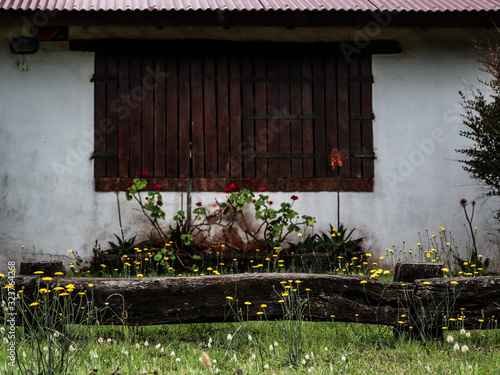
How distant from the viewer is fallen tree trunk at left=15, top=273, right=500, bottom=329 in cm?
356

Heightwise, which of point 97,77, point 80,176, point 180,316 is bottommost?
point 180,316

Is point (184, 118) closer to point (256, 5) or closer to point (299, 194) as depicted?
point (256, 5)

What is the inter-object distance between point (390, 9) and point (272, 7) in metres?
1.45

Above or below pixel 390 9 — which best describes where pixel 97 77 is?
below

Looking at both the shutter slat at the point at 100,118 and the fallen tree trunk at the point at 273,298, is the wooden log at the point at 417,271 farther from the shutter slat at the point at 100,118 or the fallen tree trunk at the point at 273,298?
the shutter slat at the point at 100,118

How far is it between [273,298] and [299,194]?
3727 millimetres

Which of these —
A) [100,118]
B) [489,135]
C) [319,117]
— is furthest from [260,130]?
[489,135]

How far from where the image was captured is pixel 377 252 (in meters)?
7.21

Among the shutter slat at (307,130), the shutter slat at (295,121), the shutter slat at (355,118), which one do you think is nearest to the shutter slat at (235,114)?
the shutter slat at (295,121)

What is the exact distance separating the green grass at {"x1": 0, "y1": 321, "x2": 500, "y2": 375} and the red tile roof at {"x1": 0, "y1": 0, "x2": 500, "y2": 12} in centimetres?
420

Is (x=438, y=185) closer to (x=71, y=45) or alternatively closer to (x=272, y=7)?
(x=272, y=7)

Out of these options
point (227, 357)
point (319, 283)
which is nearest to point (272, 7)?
point (319, 283)

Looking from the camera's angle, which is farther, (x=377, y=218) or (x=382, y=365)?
(x=377, y=218)

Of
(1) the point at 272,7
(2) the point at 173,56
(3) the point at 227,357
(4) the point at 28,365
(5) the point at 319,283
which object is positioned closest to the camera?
(4) the point at 28,365
